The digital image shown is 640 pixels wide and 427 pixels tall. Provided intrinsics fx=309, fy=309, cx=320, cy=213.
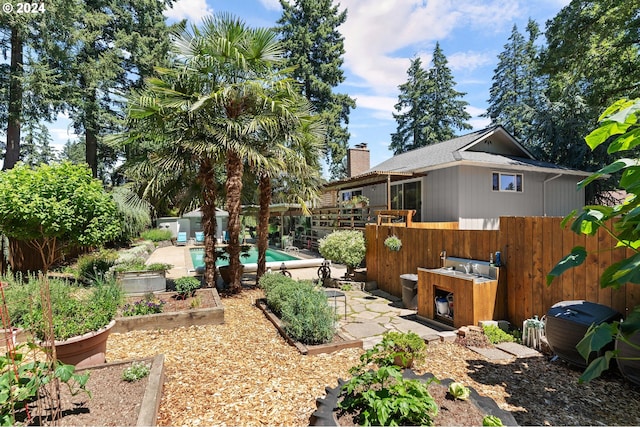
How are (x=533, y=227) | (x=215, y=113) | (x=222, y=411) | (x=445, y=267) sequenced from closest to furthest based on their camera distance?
(x=222, y=411), (x=533, y=227), (x=445, y=267), (x=215, y=113)

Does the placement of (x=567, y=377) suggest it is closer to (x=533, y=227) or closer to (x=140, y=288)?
(x=533, y=227)

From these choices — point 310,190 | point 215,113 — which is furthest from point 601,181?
point 215,113

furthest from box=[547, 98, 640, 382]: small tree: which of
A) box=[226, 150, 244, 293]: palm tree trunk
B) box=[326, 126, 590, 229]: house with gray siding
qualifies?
box=[326, 126, 590, 229]: house with gray siding

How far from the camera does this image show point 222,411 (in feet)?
10.8

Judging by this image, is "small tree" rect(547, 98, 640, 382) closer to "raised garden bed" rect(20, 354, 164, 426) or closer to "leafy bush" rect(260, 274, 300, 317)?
"raised garden bed" rect(20, 354, 164, 426)

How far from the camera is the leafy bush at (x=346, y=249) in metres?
10.4

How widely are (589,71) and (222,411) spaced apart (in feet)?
65.7

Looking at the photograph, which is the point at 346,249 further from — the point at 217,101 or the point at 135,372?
the point at 135,372

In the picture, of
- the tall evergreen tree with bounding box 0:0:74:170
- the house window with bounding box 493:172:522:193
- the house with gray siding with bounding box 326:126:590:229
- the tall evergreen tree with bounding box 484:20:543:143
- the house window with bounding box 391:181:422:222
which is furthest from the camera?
the tall evergreen tree with bounding box 484:20:543:143

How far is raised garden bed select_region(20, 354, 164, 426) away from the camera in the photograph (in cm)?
280

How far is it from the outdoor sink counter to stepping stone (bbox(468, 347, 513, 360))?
787 millimetres

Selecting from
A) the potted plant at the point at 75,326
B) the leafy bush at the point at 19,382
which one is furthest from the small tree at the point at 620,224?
the potted plant at the point at 75,326

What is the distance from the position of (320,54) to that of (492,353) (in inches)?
1203

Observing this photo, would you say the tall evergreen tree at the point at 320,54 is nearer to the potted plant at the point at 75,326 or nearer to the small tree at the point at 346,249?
A: the small tree at the point at 346,249
